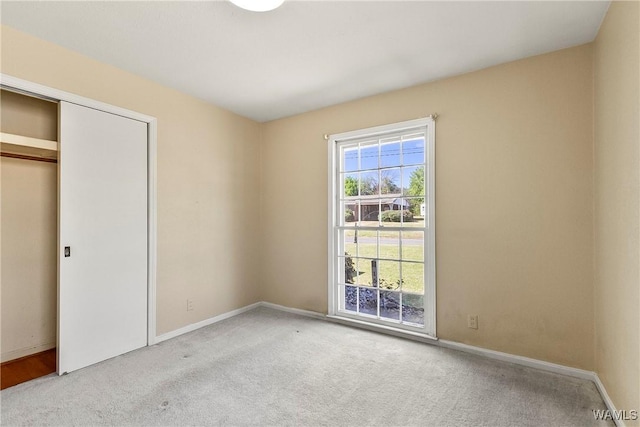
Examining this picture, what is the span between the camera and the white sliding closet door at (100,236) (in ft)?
8.08

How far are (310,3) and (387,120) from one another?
5.37 feet

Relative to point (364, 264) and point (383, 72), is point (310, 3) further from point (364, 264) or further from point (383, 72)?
point (364, 264)

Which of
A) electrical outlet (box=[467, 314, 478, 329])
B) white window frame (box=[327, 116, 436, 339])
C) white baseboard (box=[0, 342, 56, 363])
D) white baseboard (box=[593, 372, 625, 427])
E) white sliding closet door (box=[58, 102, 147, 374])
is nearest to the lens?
white baseboard (box=[593, 372, 625, 427])

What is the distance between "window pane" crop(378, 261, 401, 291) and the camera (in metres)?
3.32

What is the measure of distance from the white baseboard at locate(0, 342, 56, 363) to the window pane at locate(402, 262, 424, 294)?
11.6 ft

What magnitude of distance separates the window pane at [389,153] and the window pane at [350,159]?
1.13ft

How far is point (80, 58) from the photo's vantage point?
255cm

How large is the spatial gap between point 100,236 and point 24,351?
124cm

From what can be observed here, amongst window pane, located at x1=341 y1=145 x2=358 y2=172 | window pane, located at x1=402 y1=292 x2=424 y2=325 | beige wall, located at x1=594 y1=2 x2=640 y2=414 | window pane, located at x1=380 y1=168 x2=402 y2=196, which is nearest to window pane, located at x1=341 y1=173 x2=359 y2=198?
window pane, located at x1=341 y1=145 x2=358 y2=172

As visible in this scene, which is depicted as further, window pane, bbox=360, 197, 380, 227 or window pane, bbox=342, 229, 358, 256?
window pane, bbox=342, 229, 358, 256

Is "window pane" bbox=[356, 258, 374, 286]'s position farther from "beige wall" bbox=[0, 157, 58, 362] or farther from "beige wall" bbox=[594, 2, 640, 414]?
"beige wall" bbox=[0, 157, 58, 362]

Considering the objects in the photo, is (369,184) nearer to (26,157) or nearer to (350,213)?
(350,213)

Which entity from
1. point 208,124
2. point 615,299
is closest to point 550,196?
point 615,299

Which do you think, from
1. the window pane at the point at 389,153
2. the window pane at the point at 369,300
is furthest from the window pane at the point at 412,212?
the window pane at the point at 369,300
